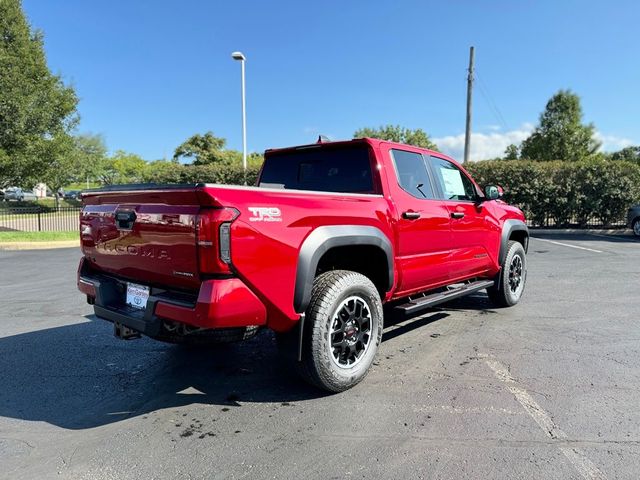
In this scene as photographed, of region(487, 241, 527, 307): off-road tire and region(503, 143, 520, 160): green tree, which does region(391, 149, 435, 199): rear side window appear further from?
region(503, 143, 520, 160): green tree

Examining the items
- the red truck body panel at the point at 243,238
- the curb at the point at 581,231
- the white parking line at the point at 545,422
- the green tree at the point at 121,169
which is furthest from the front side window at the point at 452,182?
the green tree at the point at 121,169

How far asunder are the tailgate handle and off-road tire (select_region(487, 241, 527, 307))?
451 centimetres

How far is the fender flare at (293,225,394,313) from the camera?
3.13 metres

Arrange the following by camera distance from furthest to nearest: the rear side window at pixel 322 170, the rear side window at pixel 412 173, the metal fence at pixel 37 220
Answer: the metal fence at pixel 37 220, the rear side window at pixel 412 173, the rear side window at pixel 322 170

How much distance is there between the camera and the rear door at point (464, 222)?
480 cm

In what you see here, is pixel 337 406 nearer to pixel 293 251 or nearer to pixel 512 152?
pixel 293 251

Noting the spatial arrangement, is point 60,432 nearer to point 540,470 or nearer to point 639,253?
point 540,470

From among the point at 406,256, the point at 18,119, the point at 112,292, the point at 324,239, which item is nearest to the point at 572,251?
the point at 406,256

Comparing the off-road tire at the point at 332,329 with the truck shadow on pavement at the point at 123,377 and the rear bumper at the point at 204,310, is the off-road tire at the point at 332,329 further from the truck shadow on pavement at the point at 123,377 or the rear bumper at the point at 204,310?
the rear bumper at the point at 204,310

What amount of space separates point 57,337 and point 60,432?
2.27 metres

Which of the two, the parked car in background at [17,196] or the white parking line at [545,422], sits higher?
the parked car in background at [17,196]

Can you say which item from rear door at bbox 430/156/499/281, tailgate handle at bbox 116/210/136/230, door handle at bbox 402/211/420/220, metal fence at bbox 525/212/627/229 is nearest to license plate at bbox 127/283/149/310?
tailgate handle at bbox 116/210/136/230

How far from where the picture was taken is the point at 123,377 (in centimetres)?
387

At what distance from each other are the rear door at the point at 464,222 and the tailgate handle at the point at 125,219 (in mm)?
2974
